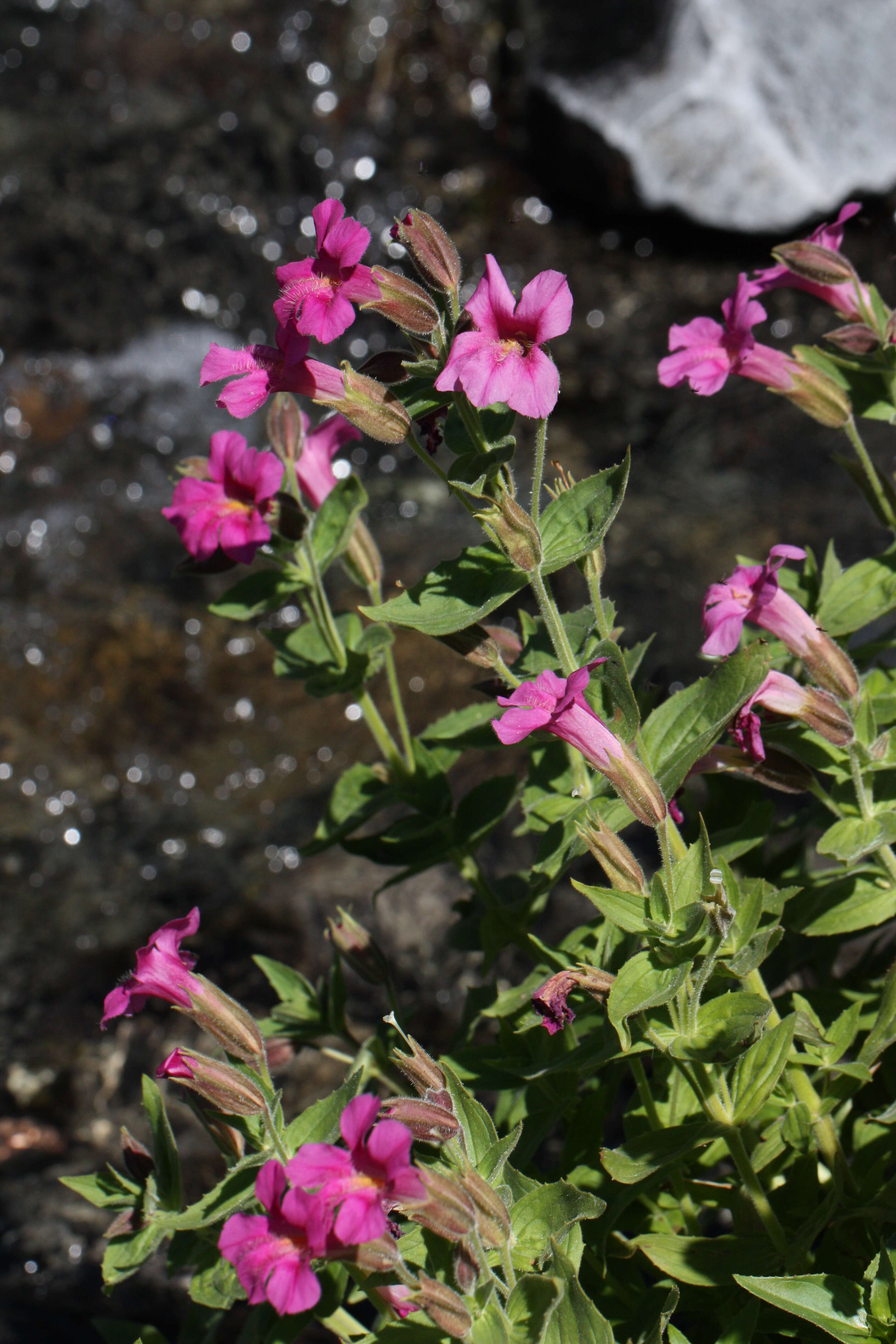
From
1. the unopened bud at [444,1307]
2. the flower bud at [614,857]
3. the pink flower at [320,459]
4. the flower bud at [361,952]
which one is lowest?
the flower bud at [361,952]

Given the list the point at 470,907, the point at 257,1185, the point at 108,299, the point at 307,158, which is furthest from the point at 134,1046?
the point at 307,158

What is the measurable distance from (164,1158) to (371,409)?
1309 mm

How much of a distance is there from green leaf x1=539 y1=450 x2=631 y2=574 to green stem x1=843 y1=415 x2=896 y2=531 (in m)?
0.64

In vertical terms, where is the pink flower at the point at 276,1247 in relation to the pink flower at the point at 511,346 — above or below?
below

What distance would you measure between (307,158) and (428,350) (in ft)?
21.3

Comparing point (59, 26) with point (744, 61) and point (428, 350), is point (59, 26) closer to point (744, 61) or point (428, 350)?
point (744, 61)

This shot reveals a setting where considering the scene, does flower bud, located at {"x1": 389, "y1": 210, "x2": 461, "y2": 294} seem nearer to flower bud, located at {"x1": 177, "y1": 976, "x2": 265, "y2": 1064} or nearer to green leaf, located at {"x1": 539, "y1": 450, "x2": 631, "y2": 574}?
green leaf, located at {"x1": 539, "y1": 450, "x2": 631, "y2": 574}

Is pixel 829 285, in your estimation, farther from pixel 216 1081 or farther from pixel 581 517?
pixel 216 1081

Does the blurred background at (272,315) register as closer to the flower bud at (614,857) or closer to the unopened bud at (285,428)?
the unopened bud at (285,428)

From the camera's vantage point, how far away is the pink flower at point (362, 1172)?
1308 millimetres

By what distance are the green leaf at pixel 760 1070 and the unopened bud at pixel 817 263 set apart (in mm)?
1350

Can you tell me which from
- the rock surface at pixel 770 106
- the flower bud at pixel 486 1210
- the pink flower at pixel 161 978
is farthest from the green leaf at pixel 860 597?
the rock surface at pixel 770 106

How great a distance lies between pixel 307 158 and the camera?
732 cm

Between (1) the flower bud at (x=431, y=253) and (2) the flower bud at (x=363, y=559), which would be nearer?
(1) the flower bud at (x=431, y=253)
